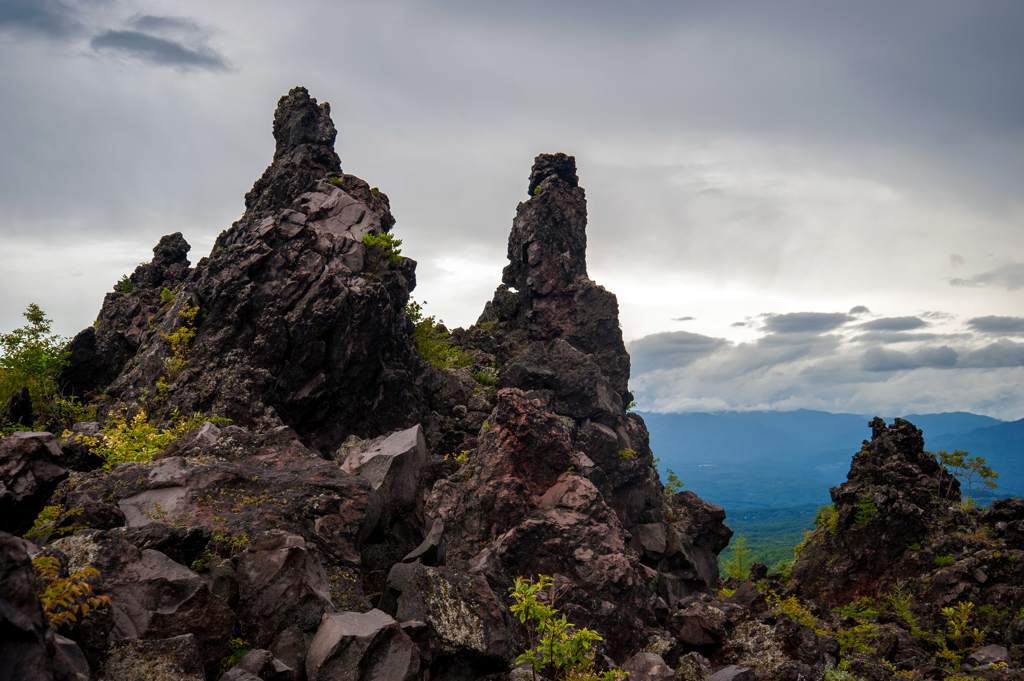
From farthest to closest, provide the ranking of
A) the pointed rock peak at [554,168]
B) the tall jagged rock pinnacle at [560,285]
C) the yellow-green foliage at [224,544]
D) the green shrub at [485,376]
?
1. the pointed rock peak at [554,168]
2. the tall jagged rock pinnacle at [560,285]
3. the green shrub at [485,376]
4. the yellow-green foliage at [224,544]

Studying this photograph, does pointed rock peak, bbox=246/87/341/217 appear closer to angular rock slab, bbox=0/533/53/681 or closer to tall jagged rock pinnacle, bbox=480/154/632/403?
tall jagged rock pinnacle, bbox=480/154/632/403

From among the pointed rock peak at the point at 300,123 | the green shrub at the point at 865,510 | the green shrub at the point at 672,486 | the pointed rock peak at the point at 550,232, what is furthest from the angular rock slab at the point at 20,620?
the green shrub at the point at 672,486

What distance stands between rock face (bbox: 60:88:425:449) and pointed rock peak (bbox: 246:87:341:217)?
9.08ft

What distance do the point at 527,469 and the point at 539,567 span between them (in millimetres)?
3323

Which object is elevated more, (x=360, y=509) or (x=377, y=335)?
(x=377, y=335)

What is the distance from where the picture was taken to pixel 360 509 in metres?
12.2

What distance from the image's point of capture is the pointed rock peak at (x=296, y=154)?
29906 millimetres

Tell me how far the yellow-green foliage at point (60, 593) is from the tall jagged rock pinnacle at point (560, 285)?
47823 millimetres

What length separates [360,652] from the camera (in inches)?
314

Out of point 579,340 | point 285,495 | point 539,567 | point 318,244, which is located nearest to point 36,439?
point 285,495

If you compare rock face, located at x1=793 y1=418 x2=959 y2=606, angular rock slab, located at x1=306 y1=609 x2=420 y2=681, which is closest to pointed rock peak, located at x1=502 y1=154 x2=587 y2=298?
rock face, located at x1=793 y1=418 x2=959 y2=606

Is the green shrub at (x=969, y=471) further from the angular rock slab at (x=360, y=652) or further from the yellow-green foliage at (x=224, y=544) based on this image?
the yellow-green foliage at (x=224, y=544)

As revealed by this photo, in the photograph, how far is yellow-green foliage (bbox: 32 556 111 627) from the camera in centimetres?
597

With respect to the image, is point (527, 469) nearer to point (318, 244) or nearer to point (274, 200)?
point (318, 244)
